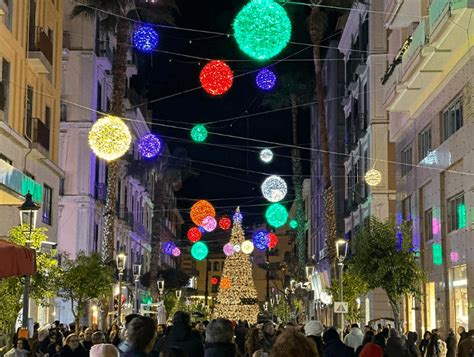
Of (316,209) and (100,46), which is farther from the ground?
(100,46)

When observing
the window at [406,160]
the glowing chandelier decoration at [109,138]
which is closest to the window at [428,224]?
the window at [406,160]

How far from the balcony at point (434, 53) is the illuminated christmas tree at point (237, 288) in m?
34.8

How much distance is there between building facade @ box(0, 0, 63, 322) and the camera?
27797 millimetres

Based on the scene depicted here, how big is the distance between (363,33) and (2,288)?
2888cm

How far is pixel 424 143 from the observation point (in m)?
32.0

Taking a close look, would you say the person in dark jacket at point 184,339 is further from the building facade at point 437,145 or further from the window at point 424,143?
the window at point 424,143

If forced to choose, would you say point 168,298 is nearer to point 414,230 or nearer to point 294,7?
point 294,7

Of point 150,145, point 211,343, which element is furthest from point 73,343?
point 150,145

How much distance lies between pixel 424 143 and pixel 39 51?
13856 mm

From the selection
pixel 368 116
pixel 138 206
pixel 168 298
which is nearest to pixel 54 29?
pixel 368 116

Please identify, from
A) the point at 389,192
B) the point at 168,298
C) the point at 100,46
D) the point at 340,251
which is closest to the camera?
the point at 340,251

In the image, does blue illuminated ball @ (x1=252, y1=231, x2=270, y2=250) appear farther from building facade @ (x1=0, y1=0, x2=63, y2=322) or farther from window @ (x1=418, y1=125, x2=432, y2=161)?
window @ (x1=418, y1=125, x2=432, y2=161)

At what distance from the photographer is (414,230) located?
110 ft

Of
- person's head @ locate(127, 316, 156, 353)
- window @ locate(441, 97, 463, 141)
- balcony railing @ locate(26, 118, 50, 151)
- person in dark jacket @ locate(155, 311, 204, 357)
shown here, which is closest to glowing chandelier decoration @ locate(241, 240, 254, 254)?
balcony railing @ locate(26, 118, 50, 151)
